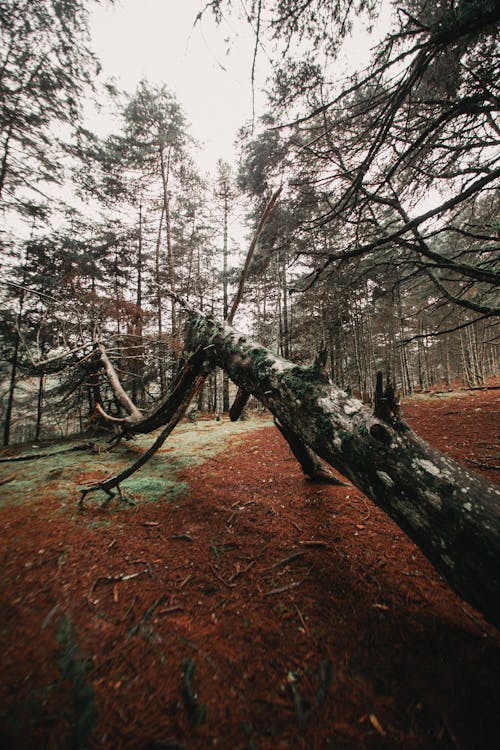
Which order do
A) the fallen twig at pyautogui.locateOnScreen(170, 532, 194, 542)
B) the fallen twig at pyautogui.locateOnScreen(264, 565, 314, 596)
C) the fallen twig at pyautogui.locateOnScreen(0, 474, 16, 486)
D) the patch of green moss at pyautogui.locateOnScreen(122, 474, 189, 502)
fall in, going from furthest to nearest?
the fallen twig at pyautogui.locateOnScreen(0, 474, 16, 486), the patch of green moss at pyautogui.locateOnScreen(122, 474, 189, 502), the fallen twig at pyautogui.locateOnScreen(170, 532, 194, 542), the fallen twig at pyautogui.locateOnScreen(264, 565, 314, 596)

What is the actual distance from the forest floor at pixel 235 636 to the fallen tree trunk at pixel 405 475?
41 centimetres

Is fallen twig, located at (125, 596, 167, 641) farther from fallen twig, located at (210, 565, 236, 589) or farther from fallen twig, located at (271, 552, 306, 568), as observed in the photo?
fallen twig, located at (271, 552, 306, 568)

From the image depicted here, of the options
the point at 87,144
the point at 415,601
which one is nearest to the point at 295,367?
the point at 415,601

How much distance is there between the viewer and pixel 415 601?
1403 mm

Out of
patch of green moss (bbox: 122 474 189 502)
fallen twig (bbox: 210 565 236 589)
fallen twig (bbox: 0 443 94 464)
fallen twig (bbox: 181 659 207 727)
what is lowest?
fallen twig (bbox: 181 659 207 727)

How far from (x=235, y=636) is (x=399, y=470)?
117cm

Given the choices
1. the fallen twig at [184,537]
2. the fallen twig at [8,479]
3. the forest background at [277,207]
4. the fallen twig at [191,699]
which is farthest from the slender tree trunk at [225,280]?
the fallen twig at [191,699]

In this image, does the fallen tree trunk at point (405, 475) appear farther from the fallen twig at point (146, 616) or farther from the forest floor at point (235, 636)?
the fallen twig at point (146, 616)

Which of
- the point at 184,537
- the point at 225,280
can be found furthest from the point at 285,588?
the point at 225,280

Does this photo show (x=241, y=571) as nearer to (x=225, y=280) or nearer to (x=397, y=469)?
(x=397, y=469)

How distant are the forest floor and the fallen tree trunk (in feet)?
1.34

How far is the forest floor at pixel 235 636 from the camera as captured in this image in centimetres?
88

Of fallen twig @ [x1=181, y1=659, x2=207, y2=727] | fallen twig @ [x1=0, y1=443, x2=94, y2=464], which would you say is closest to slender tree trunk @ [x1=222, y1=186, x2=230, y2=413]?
fallen twig @ [x1=0, y1=443, x2=94, y2=464]

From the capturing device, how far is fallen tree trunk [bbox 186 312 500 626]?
3.44ft
